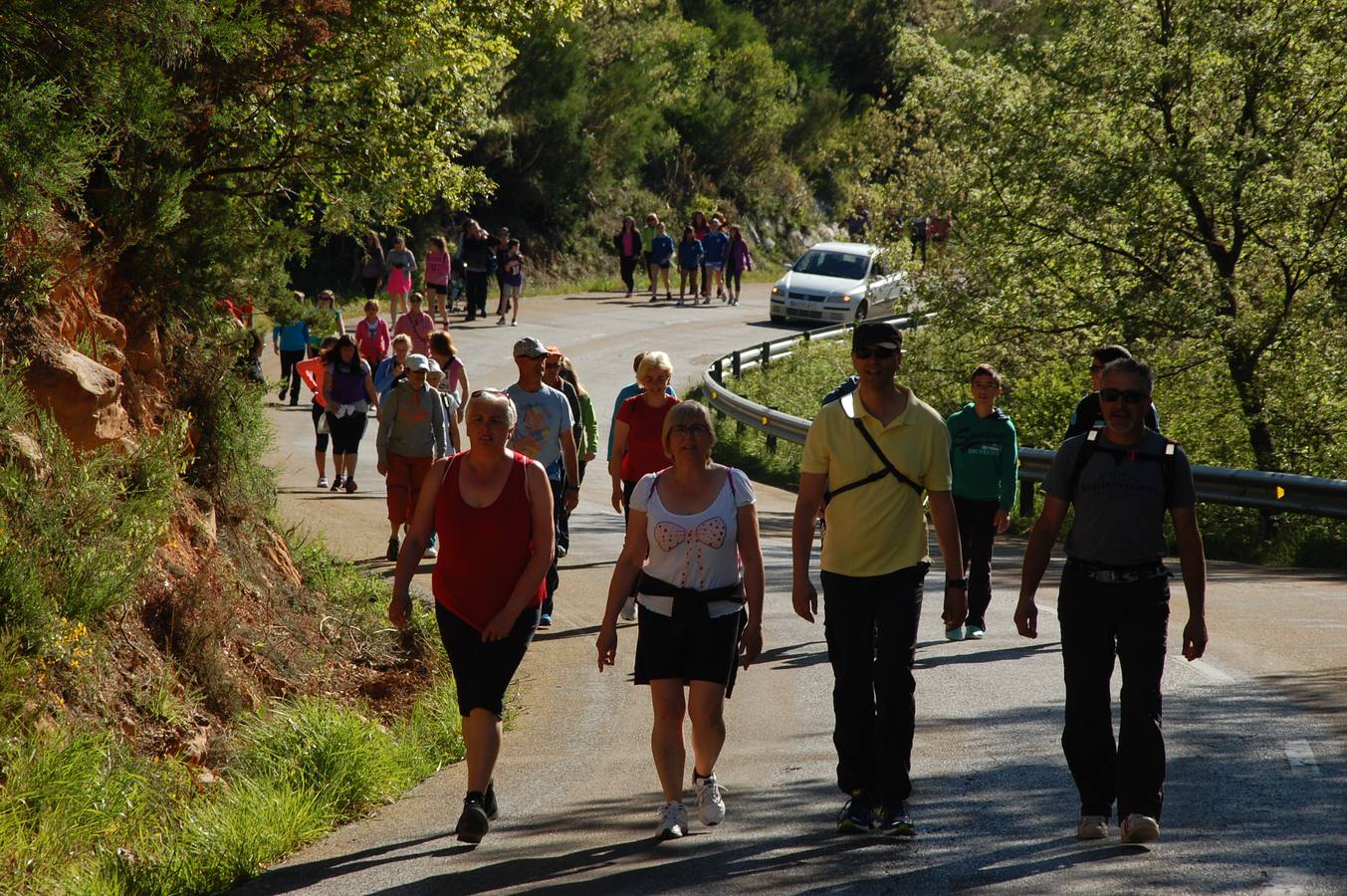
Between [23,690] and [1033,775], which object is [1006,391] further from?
[23,690]

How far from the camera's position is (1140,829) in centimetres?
576

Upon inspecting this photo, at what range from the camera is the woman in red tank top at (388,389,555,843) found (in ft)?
20.6

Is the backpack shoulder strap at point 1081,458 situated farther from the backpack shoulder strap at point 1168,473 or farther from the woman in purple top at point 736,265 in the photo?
the woman in purple top at point 736,265

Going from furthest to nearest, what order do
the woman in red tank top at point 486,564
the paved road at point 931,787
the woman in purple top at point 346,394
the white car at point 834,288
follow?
the white car at point 834,288
the woman in purple top at point 346,394
the woman in red tank top at point 486,564
the paved road at point 931,787

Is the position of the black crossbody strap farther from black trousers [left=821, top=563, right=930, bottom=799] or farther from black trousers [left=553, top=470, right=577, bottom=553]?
black trousers [left=553, top=470, right=577, bottom=553]

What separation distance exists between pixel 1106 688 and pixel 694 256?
3272 cm

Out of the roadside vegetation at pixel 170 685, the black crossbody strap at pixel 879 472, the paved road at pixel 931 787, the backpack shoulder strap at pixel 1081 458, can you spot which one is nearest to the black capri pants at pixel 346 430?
→ the paved road at pixel 931 787

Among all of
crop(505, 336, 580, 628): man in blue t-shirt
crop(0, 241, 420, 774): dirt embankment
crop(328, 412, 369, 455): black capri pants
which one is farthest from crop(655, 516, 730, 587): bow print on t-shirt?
crop(328, 412, 369, 455): black capri pants

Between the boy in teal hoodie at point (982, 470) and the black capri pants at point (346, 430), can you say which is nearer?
the boy in teal hoodie at point (982, 470)

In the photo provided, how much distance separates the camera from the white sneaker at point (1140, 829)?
5758 mm

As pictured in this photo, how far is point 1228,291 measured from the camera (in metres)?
18.1

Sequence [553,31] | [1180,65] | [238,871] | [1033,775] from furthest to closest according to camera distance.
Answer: [553,31], [1180,65], [1033,775], [238,871]

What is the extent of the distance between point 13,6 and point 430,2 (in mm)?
7459

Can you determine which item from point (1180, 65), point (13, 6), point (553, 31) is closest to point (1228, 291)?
point (1180, 65)
